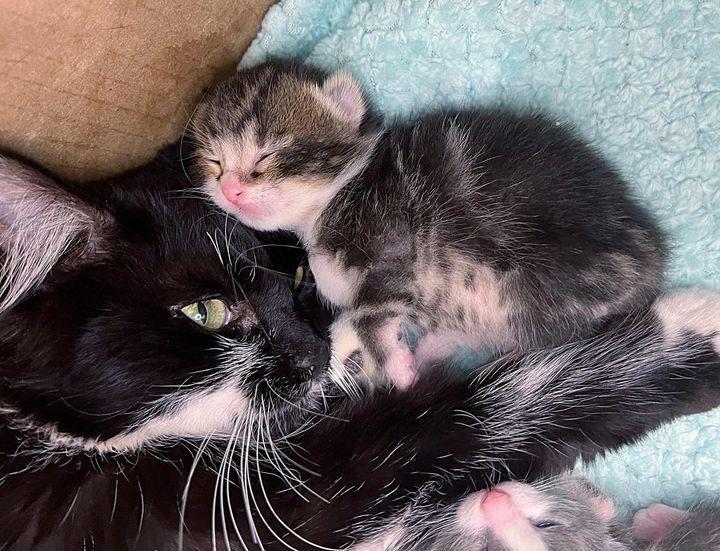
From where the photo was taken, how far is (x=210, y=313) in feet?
3.43

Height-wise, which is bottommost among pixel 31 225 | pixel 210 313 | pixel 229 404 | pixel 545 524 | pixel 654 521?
pixel 654 521

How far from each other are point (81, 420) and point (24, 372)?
0.11 meters

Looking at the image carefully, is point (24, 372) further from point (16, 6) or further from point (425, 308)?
point (425, 308)

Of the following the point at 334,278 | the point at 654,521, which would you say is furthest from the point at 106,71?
the point at 654,521

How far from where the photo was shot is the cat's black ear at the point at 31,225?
0.89m

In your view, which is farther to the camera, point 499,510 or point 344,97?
point 344,97

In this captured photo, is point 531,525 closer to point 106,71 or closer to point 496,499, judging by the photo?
point 496,499

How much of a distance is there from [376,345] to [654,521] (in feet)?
2.37

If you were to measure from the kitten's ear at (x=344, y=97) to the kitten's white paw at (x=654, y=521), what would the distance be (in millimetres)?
999

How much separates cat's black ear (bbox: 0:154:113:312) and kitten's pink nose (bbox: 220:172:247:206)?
227 mm

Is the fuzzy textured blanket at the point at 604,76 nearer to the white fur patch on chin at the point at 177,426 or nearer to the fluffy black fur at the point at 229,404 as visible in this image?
the fluffy black fur at the point at 229,404

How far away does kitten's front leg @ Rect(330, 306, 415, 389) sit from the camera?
115cm

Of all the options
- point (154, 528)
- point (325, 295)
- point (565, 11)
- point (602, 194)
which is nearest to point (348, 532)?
point (154, 528)

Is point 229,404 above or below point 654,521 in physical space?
above
